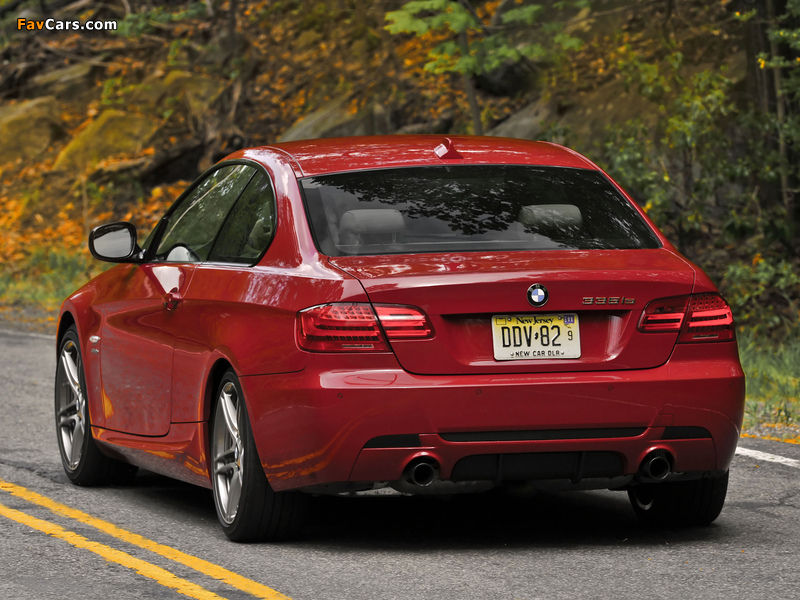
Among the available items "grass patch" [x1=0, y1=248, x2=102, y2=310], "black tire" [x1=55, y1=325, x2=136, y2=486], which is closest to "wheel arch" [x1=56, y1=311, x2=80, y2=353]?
"black tire" [x1=55, y1=325, x2=136, y2=486]

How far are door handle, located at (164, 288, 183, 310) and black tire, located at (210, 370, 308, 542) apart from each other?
61 centimetres

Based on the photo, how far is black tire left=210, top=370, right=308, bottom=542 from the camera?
559 cm

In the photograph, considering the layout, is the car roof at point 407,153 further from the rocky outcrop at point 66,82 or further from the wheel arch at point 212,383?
the rocky outcrop at point 66,82

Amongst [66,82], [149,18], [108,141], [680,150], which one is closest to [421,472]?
[680,150]

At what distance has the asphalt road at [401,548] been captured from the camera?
4949 millimetres

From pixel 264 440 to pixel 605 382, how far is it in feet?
4.38

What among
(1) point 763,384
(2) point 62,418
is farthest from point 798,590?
(1) point 763,384

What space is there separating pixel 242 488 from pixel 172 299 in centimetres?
117

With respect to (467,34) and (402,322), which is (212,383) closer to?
(402,322)

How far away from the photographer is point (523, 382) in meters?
5.23

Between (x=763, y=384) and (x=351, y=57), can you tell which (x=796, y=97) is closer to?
(x=763, y=384)

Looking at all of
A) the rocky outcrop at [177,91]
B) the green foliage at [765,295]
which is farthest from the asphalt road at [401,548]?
the rocky outcrop at [177,91]

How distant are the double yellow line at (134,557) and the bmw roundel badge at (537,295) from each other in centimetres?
143

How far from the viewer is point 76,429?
Answer: 24.7ft
